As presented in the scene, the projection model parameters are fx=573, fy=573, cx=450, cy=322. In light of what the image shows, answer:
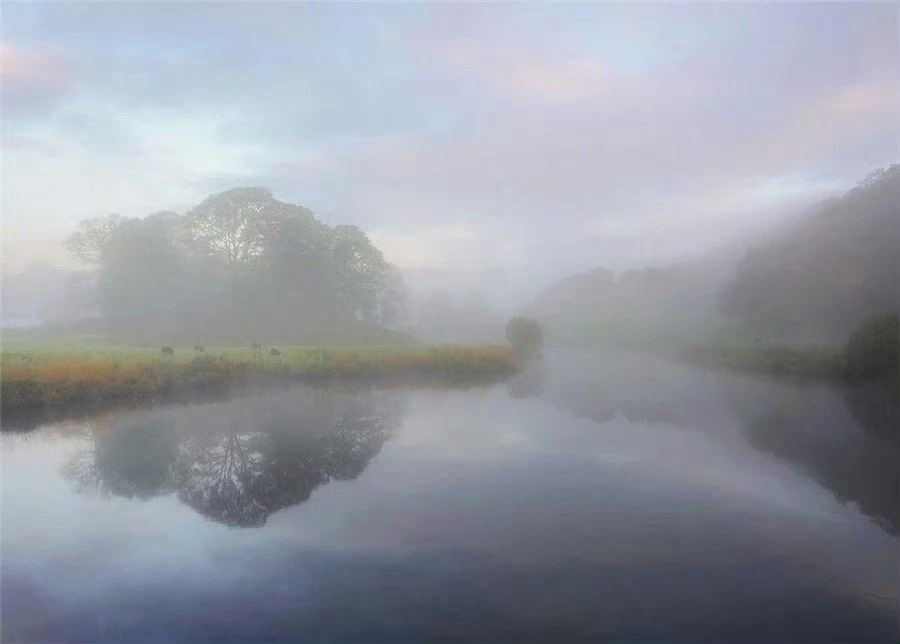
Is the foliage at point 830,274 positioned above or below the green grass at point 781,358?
above

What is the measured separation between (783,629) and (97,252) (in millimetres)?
45764

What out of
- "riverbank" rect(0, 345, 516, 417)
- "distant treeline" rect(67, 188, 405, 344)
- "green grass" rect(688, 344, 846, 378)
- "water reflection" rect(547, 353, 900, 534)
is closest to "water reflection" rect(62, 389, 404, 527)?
"riverbank" rect(0, 345, 516, 417)

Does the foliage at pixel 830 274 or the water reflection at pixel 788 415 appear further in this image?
the foliage at pixel 830 274

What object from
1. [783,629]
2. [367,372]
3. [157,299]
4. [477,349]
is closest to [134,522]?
[783,629]

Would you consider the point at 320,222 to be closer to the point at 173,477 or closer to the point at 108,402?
the point at 108,402

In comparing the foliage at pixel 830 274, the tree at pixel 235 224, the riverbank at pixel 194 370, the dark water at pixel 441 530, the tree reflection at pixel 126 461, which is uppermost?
the tree at pixel 235 224

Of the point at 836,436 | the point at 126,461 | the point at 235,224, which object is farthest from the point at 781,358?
the point at 235,224

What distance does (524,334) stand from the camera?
43.5 m

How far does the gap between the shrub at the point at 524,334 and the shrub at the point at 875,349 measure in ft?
69.9

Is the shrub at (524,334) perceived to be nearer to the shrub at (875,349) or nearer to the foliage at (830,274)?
the foliage at (830,274)

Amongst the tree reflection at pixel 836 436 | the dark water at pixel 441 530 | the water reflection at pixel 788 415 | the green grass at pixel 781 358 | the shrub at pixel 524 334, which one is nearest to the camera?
the dark water at pixel 441 530

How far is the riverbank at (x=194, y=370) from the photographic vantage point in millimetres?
19594

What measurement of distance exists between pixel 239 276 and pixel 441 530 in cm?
3214

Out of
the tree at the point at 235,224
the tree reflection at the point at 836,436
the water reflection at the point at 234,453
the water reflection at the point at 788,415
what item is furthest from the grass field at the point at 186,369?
the tree reflection at the point at 836,436
